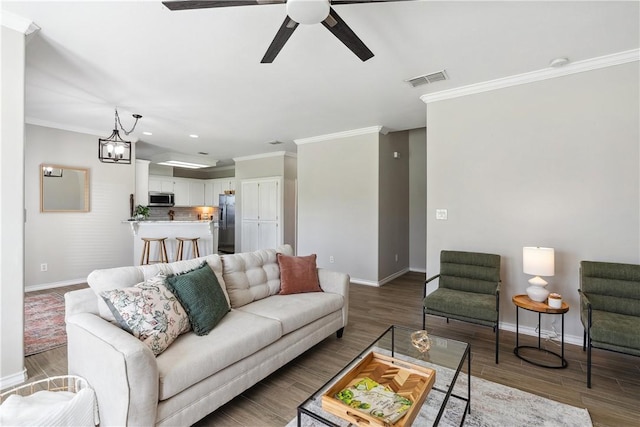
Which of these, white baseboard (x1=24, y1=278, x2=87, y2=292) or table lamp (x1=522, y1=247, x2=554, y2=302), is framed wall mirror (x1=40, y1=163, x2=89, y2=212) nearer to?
white baseboard (x1=24, y1=278, x2=87, y2=292)

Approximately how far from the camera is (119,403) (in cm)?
142

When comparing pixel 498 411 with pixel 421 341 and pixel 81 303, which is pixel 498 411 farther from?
pixel 81 303

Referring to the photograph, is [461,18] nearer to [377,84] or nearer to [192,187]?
[377,84]

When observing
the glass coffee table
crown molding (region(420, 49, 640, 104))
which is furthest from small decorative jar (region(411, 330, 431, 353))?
crown molding (region(420, 49, 640, 104))

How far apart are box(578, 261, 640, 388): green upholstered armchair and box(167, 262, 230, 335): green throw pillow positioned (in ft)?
9.04

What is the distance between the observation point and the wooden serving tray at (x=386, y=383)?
129 centimetres

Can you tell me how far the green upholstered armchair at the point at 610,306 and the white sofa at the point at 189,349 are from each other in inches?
80.1

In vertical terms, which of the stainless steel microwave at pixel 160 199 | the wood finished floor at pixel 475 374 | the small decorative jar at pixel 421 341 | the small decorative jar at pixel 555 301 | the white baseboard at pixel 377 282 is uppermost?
the stainless steel microwave at pixel 160 199

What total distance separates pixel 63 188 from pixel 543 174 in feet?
22.5

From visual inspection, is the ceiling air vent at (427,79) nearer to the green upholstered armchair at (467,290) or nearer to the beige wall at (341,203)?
the beige wall at (341,203)

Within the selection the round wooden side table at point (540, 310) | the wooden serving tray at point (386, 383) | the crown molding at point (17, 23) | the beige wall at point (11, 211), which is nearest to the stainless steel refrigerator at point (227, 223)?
the beige wall at point (11, 211)

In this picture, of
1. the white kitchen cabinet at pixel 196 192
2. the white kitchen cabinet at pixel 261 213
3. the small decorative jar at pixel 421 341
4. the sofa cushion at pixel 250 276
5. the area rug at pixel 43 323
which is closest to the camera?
the small decorative jar at pixel 421 341

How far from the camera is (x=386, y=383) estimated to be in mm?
1598

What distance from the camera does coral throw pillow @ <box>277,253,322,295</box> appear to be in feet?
9.69
